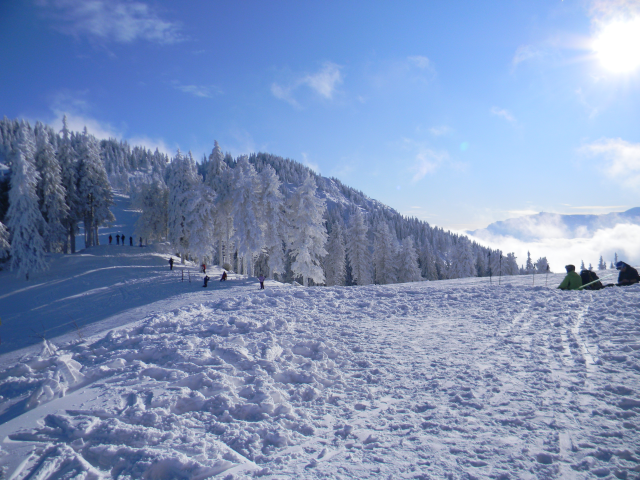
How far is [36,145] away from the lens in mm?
37062

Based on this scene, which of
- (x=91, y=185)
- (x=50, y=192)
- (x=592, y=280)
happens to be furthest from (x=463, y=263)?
(x=50, y=192)

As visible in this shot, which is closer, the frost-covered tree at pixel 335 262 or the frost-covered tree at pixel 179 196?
the frost-covered tree at pixel 179 196

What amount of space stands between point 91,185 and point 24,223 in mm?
12964

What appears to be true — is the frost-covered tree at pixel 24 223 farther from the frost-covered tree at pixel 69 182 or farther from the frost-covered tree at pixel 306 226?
the frost-covered tree at pixel 306 226

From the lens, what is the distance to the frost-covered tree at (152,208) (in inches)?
1665

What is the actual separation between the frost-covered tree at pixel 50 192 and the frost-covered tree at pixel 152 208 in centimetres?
827

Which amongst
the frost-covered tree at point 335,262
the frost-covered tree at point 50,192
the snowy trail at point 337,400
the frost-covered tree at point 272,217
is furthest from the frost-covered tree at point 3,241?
the frost-covered tree at point 335,262

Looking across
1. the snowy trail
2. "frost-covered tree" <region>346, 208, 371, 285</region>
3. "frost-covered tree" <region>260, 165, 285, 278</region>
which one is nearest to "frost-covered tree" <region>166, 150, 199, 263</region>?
"frost-covered tree" <region>260, 165, 285, 278</region>

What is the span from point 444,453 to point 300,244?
28136 millimetres

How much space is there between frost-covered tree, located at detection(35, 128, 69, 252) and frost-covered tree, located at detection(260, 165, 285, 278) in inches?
1043

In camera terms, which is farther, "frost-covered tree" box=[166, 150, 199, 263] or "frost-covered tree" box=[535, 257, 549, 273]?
"frost-covered tree" box=[535, 257, 549, 273]

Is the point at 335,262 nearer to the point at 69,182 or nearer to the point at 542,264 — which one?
the point at 69,182

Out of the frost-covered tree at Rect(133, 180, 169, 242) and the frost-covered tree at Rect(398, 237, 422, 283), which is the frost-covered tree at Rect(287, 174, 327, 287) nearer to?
the frost-covered tree at Rect(398, 237, 422, 283)

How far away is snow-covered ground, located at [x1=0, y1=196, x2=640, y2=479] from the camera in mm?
4102
